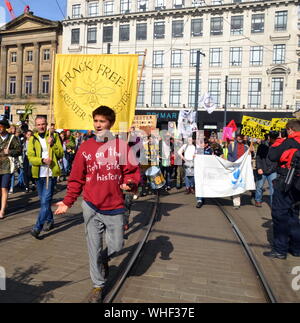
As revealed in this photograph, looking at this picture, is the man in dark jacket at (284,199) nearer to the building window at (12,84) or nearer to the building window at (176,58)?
the building window at (176,58)

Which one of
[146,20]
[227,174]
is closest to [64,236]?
[227,174]

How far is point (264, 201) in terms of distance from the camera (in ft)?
32.8

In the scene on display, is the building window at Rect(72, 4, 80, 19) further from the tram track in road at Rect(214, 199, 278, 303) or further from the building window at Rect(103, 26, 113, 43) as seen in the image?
the tram track in road at Rect(214, 199, 278, 303)

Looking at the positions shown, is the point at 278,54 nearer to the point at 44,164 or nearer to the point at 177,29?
the point at 177,29

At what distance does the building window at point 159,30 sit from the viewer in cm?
4047

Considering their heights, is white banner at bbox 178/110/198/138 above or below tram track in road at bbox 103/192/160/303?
above

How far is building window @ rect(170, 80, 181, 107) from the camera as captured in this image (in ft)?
131

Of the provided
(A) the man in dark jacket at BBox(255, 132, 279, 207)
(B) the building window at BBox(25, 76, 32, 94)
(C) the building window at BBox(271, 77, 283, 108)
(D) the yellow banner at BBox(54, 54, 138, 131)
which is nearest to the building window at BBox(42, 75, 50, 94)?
(B) the building window at BBox(25, 76, 32, 94)

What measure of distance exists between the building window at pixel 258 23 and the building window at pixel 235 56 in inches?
99.4

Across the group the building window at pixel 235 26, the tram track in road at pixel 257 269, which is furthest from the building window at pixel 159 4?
the tram track in road at pixel 257 269

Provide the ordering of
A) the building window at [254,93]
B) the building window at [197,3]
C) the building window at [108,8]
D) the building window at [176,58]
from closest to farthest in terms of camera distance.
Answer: the building window at [254,93] < the building window at [197,3] < the building window at [176,58] < the building window at [108,8]

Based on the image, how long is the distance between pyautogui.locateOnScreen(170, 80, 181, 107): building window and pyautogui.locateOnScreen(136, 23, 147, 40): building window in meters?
6.91

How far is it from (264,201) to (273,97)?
30.2m
